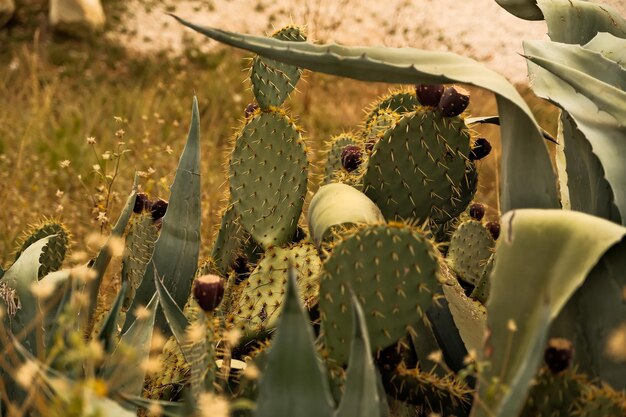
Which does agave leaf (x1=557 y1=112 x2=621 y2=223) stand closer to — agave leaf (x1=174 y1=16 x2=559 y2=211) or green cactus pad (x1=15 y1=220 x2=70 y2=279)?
agave leaf (x1=174 y1=16 x2=559 y2=211)

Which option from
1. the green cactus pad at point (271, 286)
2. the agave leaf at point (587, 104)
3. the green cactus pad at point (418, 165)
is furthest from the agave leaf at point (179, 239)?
the agave leaf at point (587, 104)

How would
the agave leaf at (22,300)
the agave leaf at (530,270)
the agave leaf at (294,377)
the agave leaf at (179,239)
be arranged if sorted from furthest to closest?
the agave leaf at (179,239), the agave leaf at (22,300), the agave leaf at (530,270), the agave leaf at (294,377)

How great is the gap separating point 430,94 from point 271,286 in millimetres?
531

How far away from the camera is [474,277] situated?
8.50 ft

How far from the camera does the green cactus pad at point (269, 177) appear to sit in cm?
229

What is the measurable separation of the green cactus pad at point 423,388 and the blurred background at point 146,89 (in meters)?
1.24

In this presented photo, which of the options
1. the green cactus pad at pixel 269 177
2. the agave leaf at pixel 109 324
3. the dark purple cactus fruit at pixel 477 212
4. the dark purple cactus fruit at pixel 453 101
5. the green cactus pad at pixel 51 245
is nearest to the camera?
the agave leaf at pixel 109 324

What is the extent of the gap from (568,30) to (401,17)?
23.8 ft

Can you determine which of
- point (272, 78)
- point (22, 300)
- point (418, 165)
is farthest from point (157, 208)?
point (418, 165)

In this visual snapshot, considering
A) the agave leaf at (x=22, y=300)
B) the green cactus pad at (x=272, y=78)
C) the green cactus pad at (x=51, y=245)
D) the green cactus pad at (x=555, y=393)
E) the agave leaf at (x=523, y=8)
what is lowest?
the green cactus pad at (x=51, y=245)

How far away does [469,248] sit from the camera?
2.54m

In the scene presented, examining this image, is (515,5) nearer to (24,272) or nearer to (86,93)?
(24,272)

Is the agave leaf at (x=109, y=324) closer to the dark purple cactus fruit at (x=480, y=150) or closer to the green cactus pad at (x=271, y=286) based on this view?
the green cactus pad at (x=271, y=286)

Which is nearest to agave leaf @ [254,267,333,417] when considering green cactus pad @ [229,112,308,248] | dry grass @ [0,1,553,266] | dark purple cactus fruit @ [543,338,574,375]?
dark purple cactus fruit @ [543,338,574,375]
